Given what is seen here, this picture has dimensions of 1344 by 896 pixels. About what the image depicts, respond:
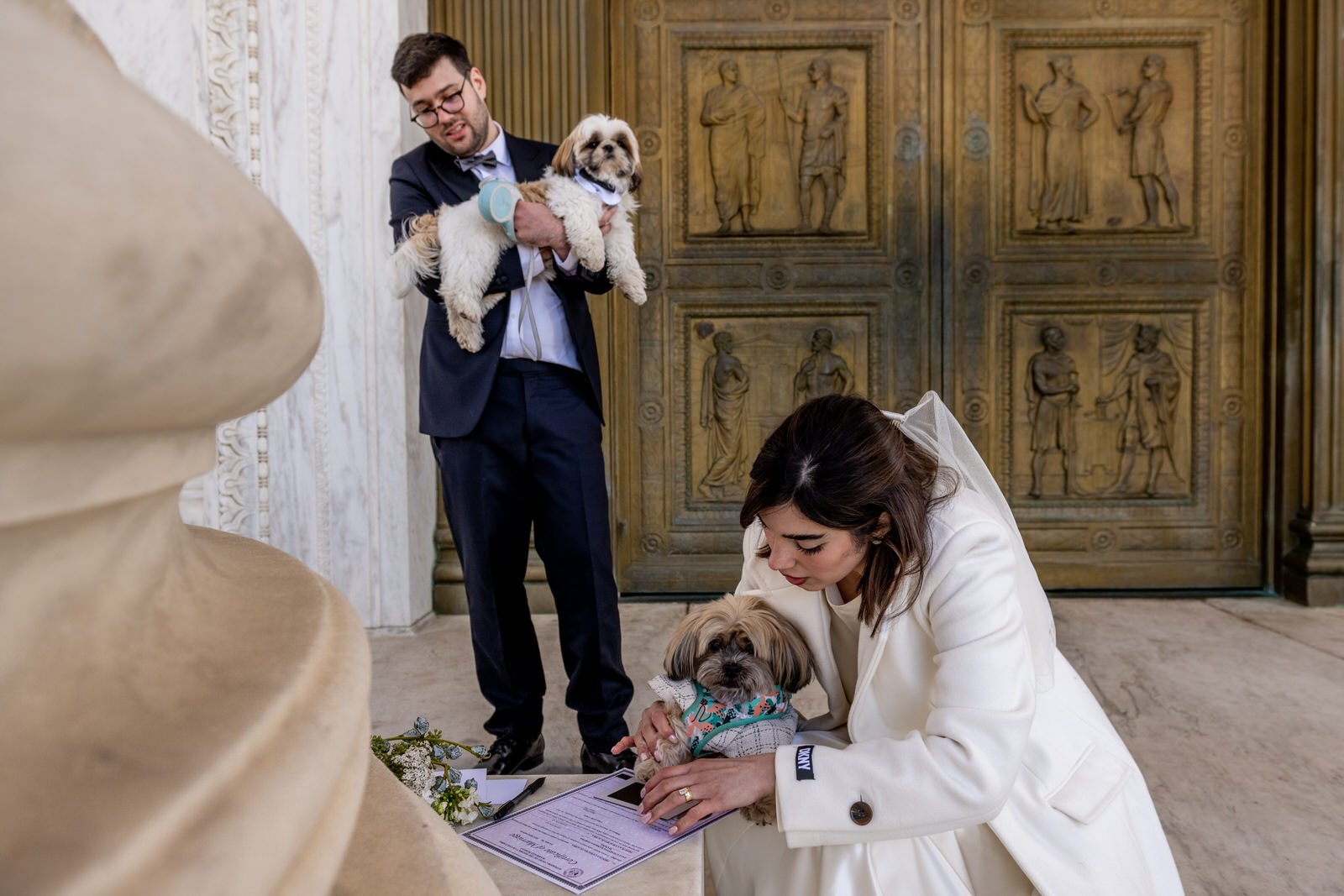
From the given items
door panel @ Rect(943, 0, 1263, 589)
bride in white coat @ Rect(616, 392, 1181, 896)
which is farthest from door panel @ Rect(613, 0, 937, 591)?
bride in white coat @ Rect(616, 392, 1181, 896)

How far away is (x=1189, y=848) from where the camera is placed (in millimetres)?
2482

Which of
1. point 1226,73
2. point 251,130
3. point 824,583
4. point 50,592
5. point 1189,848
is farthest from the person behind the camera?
point 1226,73

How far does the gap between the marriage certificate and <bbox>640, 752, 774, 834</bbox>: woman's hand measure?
41mm

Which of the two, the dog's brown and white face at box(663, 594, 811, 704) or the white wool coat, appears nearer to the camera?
the white wool coat

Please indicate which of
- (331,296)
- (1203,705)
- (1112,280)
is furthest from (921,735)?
(1112,280)

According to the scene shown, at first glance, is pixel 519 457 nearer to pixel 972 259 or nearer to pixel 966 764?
pixel 966 764

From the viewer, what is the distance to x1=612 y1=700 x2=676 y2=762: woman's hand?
1.89m

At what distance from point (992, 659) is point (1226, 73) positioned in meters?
4.89

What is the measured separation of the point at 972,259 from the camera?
529 centimetres

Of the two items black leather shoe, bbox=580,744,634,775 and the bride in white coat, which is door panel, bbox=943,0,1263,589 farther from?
the bride in white coat

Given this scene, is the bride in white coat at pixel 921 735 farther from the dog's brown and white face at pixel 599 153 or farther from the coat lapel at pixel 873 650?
the dog's brown and white face at pixel 599 153

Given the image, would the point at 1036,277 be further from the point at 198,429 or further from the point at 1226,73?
the point at 198,429

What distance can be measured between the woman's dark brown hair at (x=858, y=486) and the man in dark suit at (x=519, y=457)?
3.96 ft

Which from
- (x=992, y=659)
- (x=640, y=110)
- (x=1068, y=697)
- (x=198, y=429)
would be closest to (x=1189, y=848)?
(x=1068, y=697)
